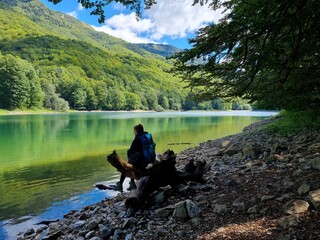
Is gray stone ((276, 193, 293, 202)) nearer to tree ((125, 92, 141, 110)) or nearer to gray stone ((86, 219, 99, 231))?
gray stone ((86, 219, 99, 231))

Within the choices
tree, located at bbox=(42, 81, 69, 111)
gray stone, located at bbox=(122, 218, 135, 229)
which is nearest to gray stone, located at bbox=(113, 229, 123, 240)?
gray stone, located at bbox=(122, 218, 135, 229)

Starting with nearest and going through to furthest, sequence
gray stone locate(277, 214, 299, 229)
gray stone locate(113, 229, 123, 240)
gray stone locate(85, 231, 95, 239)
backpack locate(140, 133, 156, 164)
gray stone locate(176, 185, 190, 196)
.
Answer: gray stone locate(277, 214, 299, 229)
gray stone locate(113, 229, 123, 240)
gray stone locate(85, 231, 95, 239)
gray stone locate(176, 185, 190, 196)
backpack locate(140, 133, 156, 164)

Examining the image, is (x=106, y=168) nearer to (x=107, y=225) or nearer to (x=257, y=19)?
(x=107, y=225)

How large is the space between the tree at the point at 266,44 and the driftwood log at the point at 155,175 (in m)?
2.88

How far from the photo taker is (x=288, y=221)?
5.52m

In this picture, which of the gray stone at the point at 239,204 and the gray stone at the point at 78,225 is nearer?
the gray stone at the point at 239,204

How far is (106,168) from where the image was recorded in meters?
20.6

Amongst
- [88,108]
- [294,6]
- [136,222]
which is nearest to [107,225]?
[136,222]

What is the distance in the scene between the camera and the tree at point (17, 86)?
103300mm

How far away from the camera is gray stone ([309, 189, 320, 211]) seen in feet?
19.0

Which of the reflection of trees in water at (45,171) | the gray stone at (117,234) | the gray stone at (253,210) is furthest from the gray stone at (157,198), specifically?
the reflection of trees in water at (45,171)

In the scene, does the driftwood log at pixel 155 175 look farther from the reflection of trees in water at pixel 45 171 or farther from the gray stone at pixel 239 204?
the reflection of trees in water at pixel 45 171

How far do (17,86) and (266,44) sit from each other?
10973cm

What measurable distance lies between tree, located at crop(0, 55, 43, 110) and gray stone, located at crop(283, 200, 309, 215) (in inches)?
4310
